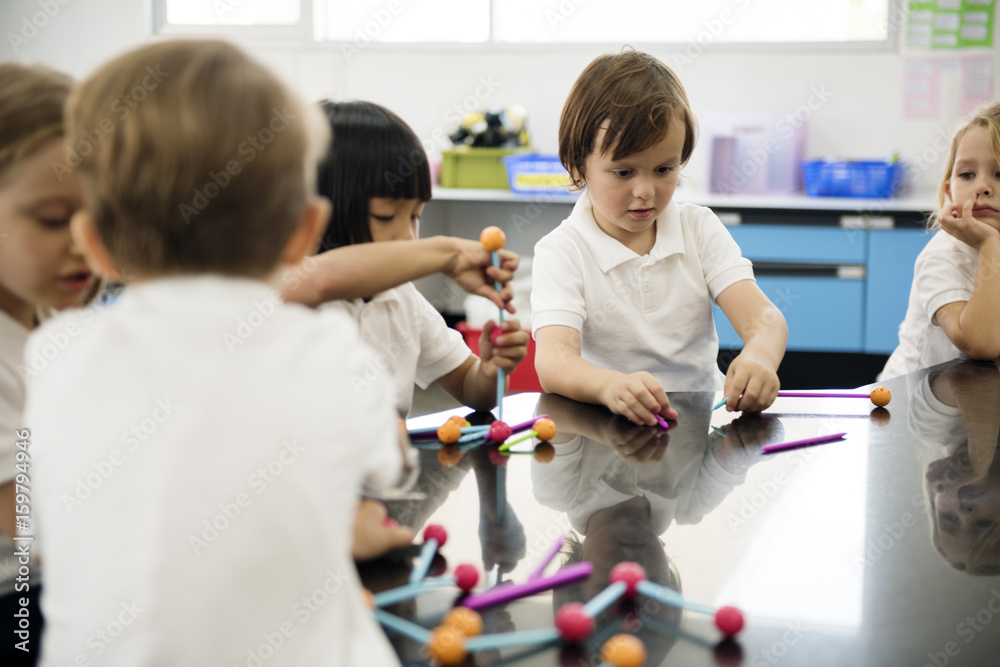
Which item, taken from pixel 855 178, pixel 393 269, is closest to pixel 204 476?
pixel 393 269

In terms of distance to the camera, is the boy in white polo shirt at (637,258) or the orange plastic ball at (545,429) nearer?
the orange plastic ball at (545,429)

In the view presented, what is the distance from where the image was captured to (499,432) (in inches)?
45.8

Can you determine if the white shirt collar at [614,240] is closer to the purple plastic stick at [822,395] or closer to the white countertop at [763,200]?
the purple plastic stick at [822,395]

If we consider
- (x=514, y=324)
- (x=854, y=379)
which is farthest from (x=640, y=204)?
(x=854, y=379)

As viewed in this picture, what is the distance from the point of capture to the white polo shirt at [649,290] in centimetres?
170

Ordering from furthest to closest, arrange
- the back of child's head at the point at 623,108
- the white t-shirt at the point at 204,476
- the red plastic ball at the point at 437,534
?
the back of child's head at the point at 623,108 < the red plastic ball at the point at 437,534 < the white t-shirt at the point at 204,476

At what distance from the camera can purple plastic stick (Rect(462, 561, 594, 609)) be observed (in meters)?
0.73

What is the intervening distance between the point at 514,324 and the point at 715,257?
2.10 feet

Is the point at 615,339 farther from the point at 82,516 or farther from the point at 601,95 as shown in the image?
the point at 82,516

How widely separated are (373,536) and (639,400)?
54 centimetres

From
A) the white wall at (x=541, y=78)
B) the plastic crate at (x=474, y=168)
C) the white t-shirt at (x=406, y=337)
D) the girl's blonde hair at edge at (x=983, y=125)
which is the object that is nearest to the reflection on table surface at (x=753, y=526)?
the white t-shirt at (x=406, y=337)

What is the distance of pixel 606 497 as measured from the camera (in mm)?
971

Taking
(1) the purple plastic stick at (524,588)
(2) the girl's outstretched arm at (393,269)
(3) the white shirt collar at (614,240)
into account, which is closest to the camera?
(1) the purple plastic stick at (524,588)

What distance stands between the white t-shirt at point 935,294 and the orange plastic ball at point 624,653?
4.35 feet
